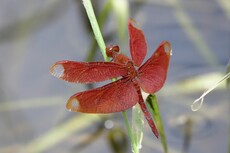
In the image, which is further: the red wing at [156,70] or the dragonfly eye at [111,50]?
the dragonfly eye at [111,50]

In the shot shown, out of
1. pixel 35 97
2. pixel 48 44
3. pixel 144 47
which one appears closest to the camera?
pixel 144 47

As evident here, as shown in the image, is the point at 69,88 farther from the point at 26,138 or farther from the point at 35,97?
the point at 26,138

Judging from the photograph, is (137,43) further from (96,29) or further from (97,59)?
(97,59)

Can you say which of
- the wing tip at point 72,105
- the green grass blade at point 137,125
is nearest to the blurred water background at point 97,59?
the green grass blade at point 137,125

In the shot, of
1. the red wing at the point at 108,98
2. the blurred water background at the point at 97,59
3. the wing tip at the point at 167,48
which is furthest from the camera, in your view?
the blurred water background at the point at 97,59

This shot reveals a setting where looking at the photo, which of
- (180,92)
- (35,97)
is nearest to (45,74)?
(35,97)

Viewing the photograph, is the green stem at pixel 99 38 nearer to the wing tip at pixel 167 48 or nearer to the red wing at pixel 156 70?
the red wing at pixel 156 70
